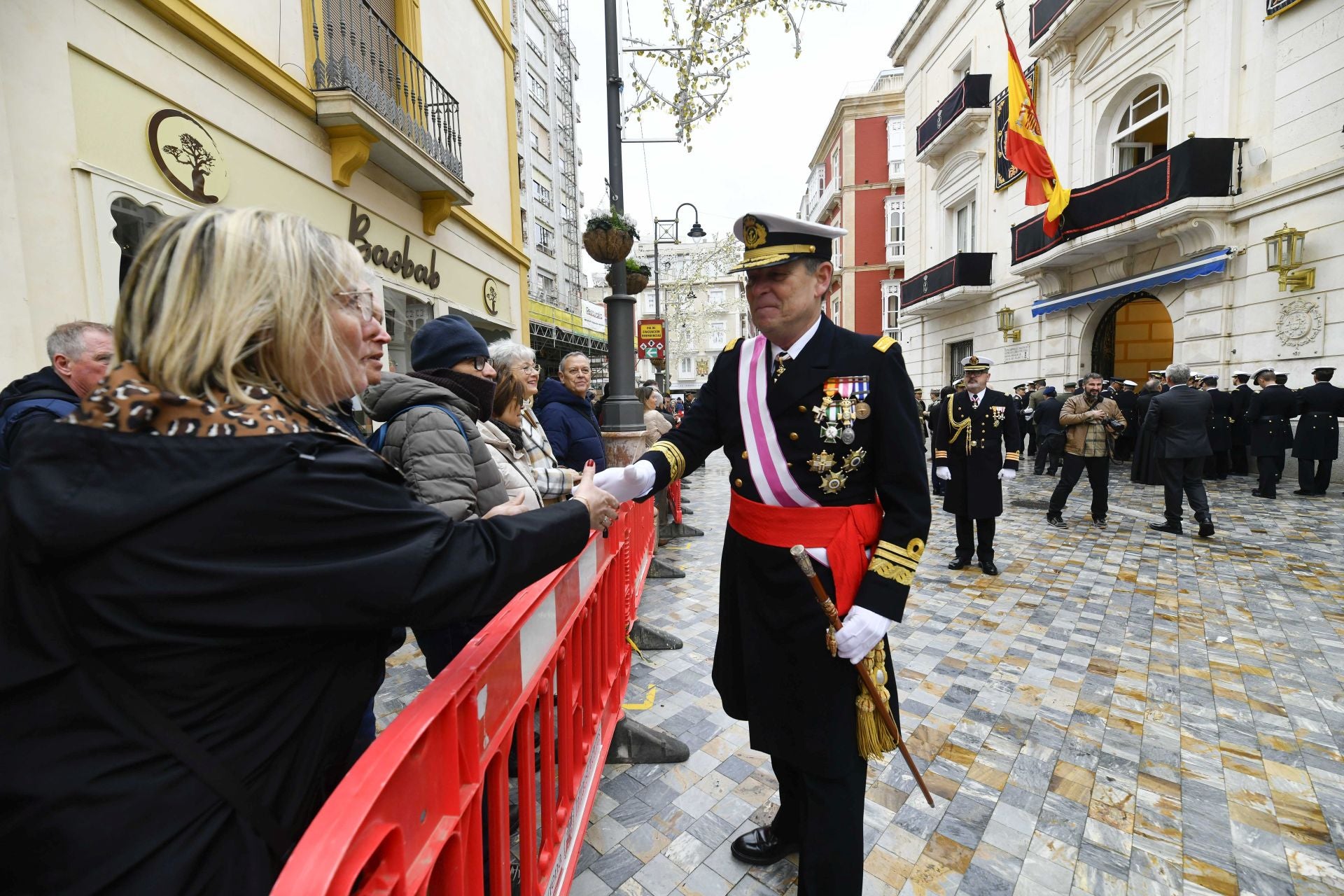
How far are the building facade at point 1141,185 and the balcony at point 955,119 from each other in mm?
54

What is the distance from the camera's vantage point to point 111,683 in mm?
825

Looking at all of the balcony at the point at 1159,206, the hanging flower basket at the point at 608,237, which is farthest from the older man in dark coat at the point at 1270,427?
the hanging flower basket at the point at 608,237

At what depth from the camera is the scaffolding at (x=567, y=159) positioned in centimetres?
3206

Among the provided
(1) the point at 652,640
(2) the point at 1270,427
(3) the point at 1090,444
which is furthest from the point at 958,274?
(1) the point at 652,640

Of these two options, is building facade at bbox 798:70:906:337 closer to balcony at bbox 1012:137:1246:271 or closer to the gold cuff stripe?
balcony at bbox 1012:137:1246:271

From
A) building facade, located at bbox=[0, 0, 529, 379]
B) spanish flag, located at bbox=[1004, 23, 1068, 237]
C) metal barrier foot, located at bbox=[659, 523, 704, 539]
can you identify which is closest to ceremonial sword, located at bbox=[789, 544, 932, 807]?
building facade, located at bbox=[0, 0, 529, 379]

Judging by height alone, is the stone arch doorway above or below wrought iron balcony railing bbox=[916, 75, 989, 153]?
below

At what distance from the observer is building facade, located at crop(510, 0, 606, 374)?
26.9 metres

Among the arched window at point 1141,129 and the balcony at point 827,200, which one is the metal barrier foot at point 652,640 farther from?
the balcony at point 827,200

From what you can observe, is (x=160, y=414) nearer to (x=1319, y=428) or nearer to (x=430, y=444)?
(x=430, y=444)

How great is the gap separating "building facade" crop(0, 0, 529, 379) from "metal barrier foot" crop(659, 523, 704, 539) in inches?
187

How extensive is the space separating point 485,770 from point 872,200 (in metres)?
34.4

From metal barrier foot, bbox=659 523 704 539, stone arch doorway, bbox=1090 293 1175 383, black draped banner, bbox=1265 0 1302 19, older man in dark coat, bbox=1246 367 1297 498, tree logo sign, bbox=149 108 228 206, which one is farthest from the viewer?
stone arch doorway, bbox=1090 293 1175 383

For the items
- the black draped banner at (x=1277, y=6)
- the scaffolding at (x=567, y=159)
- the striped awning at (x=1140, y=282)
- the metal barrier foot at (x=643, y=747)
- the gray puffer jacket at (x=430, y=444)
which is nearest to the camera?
the gray puffer jacket at (x=430, y=444)
